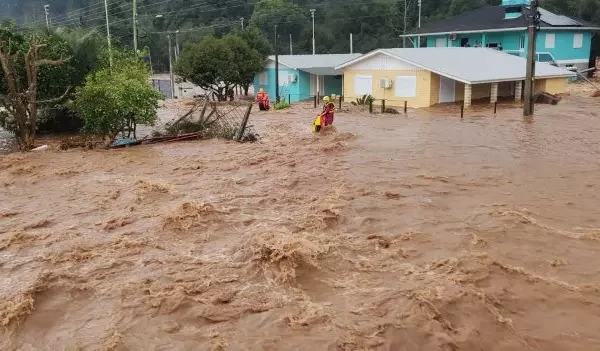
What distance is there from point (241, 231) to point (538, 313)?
4.86 metres

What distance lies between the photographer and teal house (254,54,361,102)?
39.6 m

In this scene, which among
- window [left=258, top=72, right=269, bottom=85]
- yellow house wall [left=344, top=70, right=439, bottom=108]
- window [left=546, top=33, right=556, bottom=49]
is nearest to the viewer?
yellow house wall [left=344, top=70, right=439, bottom=108]

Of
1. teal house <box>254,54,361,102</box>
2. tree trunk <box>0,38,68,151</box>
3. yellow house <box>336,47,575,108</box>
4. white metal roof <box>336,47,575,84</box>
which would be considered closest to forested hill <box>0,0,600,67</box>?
teal house <box>254,54,361,102</box>

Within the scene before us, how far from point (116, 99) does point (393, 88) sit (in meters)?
16.8

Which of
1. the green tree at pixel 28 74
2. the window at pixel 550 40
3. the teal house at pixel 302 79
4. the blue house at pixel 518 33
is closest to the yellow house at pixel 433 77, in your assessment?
the teal house at pixel 302 79

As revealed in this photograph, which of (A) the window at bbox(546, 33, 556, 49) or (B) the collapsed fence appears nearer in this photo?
(B) the collapsed fence

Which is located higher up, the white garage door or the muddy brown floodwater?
the white garage door

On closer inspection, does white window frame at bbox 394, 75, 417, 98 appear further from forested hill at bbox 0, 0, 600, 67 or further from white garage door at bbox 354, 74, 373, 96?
forested hill at bbox 0, 0, 600, 67

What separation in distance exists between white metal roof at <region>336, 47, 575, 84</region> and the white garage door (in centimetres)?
97

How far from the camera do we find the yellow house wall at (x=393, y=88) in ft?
99.6

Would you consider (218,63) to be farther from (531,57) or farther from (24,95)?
(531,57)

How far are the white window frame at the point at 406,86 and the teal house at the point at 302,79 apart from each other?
7.77 meters

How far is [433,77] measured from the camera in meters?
30.5

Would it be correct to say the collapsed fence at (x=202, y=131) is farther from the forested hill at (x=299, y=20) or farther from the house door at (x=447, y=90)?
the forested hill at (x=299, y=20)
